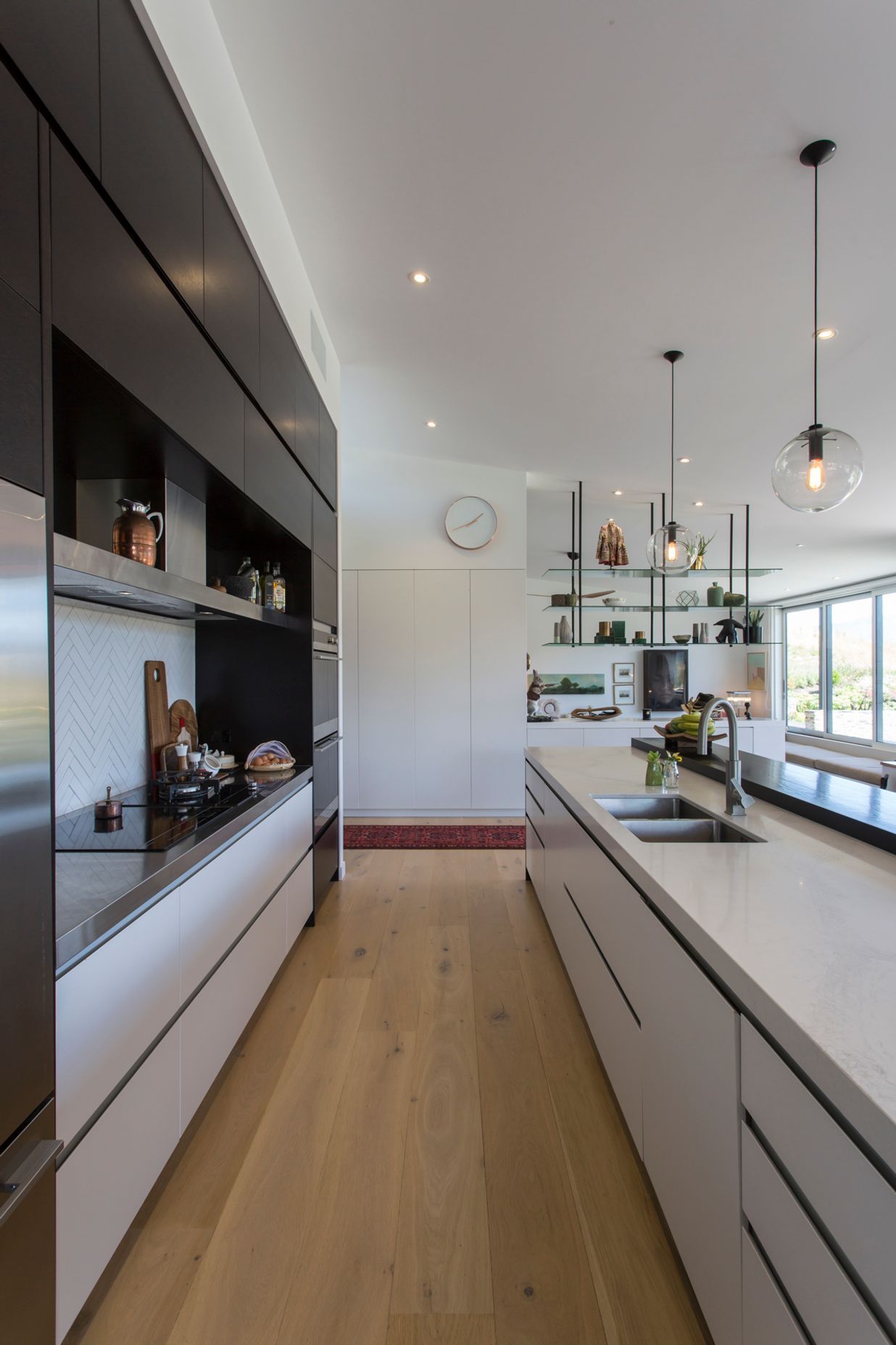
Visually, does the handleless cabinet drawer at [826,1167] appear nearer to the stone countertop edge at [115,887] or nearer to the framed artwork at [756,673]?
the stone countertop edge at [115,887]

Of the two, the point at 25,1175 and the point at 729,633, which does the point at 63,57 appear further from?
the point at 729,633

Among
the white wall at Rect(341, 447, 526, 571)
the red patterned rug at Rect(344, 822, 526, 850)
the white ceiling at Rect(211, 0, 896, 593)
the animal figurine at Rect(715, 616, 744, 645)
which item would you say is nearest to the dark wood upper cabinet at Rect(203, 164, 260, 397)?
the white ceiling at Rect(211, 0, 896, 593)

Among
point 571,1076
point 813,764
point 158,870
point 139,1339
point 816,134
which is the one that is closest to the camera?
point 139,1339

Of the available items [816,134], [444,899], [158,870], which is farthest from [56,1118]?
[816,134]

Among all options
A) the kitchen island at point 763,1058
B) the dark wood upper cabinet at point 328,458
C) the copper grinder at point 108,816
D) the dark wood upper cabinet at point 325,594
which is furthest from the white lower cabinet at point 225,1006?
the dark wood upper cabinet at point 328,458

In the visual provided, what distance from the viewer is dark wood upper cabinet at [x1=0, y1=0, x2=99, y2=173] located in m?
0.91

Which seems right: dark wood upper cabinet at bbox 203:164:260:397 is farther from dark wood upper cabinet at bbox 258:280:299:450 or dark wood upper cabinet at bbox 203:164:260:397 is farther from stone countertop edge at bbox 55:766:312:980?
stone countertop edge at bbox 55:766:312:980

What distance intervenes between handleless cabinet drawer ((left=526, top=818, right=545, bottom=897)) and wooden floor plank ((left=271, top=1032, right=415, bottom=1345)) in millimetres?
1258

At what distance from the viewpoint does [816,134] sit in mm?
1737

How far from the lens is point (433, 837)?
4574mm

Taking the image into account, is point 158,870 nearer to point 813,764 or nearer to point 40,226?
point 40,226

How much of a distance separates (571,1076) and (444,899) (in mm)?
1572

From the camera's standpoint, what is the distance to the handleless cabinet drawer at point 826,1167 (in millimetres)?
609

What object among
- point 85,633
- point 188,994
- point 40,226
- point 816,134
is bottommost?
point 188,994
